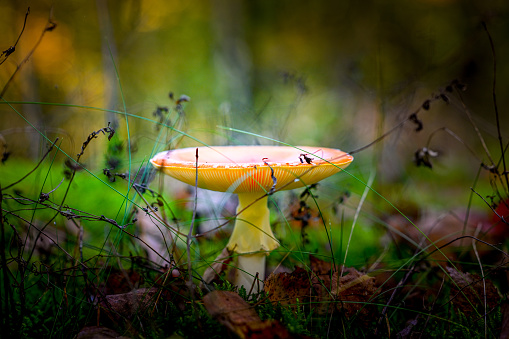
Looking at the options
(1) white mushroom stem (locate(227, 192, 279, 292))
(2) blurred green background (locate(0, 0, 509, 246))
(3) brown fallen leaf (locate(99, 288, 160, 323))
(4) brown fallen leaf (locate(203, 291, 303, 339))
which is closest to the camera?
(4) brown fallen leaf (locate(203, 291, 303, 339))

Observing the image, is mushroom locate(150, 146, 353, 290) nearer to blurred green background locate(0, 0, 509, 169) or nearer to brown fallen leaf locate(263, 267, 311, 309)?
brown fallen leaf locate(263, 267, 311, 309)

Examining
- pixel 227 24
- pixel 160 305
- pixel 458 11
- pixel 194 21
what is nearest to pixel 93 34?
pixel 194 21

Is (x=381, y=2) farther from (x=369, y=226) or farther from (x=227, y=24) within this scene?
(x=369, y=226)

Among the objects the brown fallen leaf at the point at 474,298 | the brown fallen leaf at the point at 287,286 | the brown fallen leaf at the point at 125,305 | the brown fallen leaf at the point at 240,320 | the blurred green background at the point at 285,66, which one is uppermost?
the blurred green background at the point at 285,66

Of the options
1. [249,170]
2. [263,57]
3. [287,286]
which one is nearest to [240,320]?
[287,286]

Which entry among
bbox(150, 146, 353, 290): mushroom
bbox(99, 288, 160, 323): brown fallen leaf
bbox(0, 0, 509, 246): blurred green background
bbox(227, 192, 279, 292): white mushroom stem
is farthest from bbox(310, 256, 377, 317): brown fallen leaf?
bbox(0, 0, 509, 246): blurred green background

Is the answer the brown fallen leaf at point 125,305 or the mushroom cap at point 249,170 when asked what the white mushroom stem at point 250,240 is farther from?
the brown fallen leaf at point 125,305

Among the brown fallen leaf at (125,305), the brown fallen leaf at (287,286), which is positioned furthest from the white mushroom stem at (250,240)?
the brown fallen leaf at (125,305)
